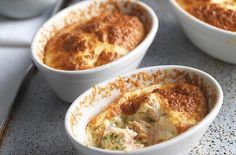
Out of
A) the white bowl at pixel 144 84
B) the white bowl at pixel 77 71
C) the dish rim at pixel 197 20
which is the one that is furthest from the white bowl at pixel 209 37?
the white bowl at pixel 144 84

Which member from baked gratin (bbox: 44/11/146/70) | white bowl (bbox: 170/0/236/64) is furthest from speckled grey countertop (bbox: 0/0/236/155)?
baked gratin (bbox: 44/11/146/70)

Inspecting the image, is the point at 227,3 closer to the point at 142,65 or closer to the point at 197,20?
the point at 197,20

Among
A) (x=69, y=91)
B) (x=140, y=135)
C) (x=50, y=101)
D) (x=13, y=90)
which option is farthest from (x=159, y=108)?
(x=13, y=90)

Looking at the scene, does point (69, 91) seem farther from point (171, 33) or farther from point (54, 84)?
point (171, 33)

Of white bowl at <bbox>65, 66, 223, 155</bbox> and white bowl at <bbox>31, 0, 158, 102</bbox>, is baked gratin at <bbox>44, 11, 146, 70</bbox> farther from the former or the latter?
white bowl at <bbox>65, 66, 223, 155</bbox>

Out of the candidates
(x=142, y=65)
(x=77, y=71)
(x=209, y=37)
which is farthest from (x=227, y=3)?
(x=77, y=71)

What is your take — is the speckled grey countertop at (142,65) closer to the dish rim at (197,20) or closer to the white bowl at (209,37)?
the white bowl at (209,37)
